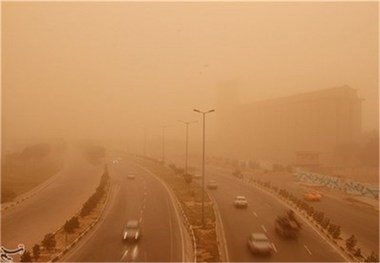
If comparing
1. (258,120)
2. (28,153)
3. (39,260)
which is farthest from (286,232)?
(258,120)

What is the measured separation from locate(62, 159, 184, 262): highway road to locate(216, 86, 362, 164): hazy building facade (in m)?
51.1

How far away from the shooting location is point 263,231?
35.9m

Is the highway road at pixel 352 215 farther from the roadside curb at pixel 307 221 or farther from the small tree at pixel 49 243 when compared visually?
the small tree at pixel 49 243

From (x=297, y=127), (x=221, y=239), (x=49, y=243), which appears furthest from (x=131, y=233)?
(x=297, y=127)

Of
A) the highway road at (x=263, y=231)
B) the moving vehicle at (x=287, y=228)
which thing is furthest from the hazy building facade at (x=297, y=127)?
the moving vehicle at (x=287, y=228)

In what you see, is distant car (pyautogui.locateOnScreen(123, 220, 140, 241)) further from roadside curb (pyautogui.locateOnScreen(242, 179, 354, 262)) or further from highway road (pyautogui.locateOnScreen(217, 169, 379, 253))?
highway road (pyautogui.locateOnScreen(217, 169, 379, 253))

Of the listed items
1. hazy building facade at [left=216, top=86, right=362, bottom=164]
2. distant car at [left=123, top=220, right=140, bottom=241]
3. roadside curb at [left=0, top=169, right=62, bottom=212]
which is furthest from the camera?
hazy building facade at [left=216, top=86, right=362, bottom=164]

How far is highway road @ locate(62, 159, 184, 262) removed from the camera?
2859cm

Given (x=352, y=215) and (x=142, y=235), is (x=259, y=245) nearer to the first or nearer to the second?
(x=142, y=235)

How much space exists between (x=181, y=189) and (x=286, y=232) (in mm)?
28813

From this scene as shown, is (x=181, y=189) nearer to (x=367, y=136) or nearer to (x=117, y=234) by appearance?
(x=117, y=234)

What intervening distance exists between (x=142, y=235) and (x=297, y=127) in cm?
11304

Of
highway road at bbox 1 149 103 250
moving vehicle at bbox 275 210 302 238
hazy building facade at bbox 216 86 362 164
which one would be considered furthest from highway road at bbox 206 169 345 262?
hazy building facade at bbox 216 86 362 164

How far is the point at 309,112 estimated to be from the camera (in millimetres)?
135375
